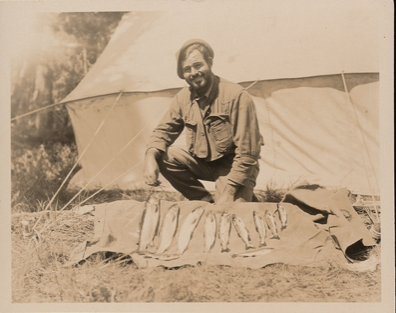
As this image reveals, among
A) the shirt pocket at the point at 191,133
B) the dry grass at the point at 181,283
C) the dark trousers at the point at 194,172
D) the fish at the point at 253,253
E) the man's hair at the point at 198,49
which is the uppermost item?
the man's hair at the point at 198,49

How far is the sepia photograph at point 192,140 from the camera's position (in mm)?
5102

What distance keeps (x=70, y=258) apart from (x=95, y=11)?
2.31 metres

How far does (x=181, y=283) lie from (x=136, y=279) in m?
0.40

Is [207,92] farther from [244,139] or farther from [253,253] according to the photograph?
[253,253]

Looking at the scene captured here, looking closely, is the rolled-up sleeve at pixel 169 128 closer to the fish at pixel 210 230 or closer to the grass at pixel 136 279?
the fish at pixel 210 230

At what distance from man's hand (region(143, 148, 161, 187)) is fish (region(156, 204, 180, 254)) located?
313mm

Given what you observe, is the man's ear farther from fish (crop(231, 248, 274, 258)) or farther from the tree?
fish (crop(231, 248, 274, 258))

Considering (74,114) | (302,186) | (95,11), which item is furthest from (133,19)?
(302,186)

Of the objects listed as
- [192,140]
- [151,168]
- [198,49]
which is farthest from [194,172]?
[198,49]

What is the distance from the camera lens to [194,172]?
530cm

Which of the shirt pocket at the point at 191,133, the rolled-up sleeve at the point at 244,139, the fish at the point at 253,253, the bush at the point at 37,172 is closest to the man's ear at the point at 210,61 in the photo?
the rolled-up sleeve at the point at 244,139

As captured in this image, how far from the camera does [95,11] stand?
543 cm

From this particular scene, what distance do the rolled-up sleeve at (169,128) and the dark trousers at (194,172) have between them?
11cm

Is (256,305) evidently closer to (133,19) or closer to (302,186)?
(302,186)
